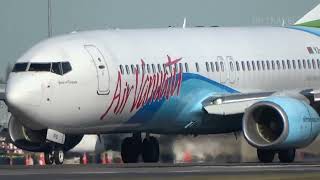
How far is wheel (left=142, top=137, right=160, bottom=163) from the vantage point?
51.7 metres

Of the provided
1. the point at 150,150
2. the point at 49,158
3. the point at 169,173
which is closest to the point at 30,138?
the point at 49,158

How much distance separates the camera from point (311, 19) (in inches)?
2271

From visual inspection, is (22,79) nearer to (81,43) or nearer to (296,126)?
(81,43)

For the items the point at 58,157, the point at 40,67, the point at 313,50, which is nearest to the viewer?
the point at 40,67

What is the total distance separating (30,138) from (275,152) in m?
8.31

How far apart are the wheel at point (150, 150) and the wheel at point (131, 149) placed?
22cm

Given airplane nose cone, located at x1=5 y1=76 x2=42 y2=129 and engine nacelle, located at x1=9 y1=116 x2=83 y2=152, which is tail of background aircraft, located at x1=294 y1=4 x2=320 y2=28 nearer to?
engine nacelle, located at x1=9 y1=116 x2=83 y2=152

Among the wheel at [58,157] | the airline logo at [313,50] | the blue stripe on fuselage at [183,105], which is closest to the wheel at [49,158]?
the wheel at [58,157]

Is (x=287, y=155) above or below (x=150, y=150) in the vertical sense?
below

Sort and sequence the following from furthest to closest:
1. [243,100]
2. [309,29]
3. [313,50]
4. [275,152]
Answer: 1. [309,29]
2. [313,50]
3. [275,152]
4. [243,100]

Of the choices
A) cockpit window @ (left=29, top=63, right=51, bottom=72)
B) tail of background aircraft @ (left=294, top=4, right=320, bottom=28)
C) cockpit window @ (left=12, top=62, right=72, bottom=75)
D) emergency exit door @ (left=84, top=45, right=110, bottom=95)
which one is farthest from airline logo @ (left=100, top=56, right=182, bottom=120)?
tail of background aircraft @ (left=294, top=4, right=320, bottom=28)

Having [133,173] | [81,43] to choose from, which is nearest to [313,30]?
[81,43]

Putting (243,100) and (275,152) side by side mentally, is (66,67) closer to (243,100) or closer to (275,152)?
(243,100)

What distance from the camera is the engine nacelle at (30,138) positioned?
4909 centimetres
